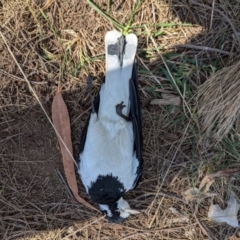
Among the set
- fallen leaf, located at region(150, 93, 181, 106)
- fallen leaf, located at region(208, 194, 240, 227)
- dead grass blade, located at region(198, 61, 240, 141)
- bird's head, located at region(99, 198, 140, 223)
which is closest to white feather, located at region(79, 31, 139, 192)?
bird's head, located at region(99, 198, 140, 223)

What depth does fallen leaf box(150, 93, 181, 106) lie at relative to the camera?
10.8 ft

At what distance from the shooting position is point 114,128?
303 centimetres

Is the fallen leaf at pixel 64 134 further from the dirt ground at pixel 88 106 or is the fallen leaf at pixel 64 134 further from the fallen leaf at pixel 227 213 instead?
the fallen leaf at pixel 227 213

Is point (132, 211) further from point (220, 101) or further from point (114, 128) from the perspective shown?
point (220, 101)

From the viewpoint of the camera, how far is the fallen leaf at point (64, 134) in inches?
130

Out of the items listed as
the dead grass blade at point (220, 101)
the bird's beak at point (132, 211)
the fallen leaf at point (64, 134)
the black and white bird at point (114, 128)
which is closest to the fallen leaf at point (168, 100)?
the dead grass blade at point (220, 101)

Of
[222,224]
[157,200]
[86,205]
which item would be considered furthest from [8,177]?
[222,224]

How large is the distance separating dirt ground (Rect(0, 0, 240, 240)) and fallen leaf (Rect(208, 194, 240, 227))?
48mm

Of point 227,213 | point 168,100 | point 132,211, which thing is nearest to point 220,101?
point 168,100

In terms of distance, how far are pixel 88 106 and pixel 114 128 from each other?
1.25ft

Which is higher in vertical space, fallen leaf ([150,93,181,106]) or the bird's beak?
fallen leaf ([150,93,181,106])

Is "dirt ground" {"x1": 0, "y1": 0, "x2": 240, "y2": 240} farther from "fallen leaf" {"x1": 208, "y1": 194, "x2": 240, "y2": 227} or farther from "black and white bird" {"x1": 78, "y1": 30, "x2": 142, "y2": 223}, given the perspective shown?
"black and white bird" {"x1": 78, "y1": 30, "x2": 142, "y2": 223}

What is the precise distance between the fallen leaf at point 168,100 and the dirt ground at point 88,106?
1.6 inches

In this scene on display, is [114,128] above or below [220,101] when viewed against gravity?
below
